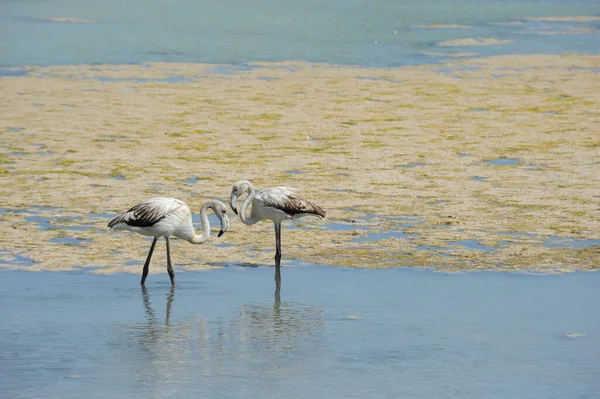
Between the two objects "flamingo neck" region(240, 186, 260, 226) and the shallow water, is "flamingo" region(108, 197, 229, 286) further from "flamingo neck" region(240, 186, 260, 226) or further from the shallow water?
"flamingo neck" region(240, 186, 260, 226)

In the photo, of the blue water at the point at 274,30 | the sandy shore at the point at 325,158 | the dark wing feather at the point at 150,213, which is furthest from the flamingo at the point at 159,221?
the blue water at the point at 274,30

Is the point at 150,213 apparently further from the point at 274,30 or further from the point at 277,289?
the point at 274,30

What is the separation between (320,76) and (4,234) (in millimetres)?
11407

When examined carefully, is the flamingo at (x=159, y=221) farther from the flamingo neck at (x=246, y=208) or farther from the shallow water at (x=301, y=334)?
the flamingo neck at (x=246, y=208)

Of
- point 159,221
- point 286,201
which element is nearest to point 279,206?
point 286,201

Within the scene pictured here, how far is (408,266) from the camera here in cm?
909

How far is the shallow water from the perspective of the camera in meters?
6.36

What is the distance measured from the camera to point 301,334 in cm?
738

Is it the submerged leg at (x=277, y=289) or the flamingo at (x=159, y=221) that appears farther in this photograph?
the flamingo at (x=159, y=221)

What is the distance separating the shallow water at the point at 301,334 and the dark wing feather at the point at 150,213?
455mm

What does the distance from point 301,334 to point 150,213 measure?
71.7 inches

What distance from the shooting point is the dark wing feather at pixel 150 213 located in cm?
858

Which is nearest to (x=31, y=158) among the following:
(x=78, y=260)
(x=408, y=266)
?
(x=78, y=260)

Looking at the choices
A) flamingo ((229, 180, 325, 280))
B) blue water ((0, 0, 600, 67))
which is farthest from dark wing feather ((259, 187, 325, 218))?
blue water ((0, 0, 600, 67))
